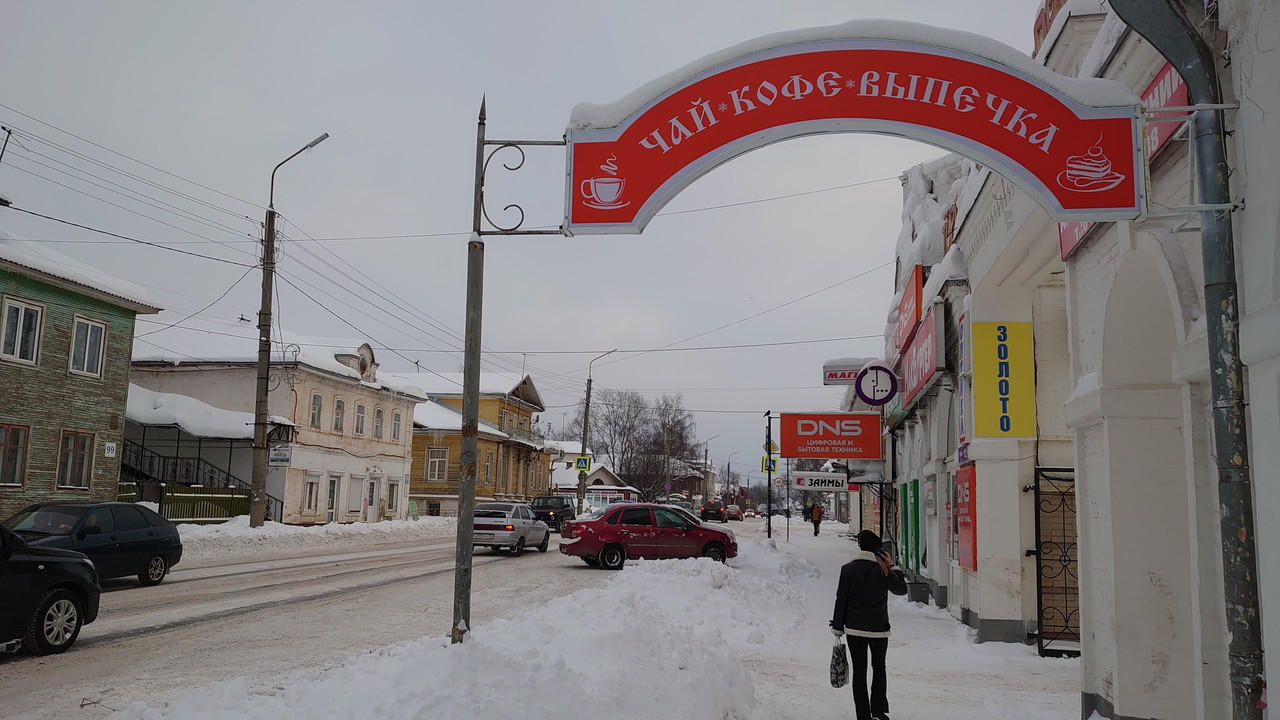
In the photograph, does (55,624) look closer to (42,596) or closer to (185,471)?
(42,596)

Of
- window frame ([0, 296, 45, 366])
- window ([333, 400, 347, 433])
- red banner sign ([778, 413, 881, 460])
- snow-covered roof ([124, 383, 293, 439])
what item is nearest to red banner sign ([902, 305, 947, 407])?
red banner sign ([778, 413, 881, 460])

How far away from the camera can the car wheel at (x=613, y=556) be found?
2189cm

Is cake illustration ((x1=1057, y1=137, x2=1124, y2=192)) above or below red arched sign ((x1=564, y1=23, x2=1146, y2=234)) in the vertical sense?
below

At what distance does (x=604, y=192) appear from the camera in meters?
6.54

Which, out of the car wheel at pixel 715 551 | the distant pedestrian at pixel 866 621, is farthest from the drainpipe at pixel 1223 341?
the car wheel at pixel 715 551

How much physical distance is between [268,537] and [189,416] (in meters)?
13.7

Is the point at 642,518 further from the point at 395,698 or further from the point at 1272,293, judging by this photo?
the point at 1272,293

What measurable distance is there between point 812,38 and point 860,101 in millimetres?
562

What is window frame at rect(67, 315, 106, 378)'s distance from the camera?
87.0ft

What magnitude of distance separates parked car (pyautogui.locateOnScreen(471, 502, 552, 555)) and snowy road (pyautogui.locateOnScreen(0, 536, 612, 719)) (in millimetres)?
3574

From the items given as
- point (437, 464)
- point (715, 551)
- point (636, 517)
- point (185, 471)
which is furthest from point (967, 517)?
point (437, 464)

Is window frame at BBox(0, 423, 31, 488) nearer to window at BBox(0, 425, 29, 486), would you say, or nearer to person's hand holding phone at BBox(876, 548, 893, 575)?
window at BBox(0, 425, 29, 486)

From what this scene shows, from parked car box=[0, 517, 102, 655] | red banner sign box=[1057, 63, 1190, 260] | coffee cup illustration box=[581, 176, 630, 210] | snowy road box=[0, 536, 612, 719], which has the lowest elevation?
snowy road box=[0, 536, 612, 719]

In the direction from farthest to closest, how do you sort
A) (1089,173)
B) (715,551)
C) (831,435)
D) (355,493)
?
(355,493) → (831,435) → (715,551) → (1089,173)
